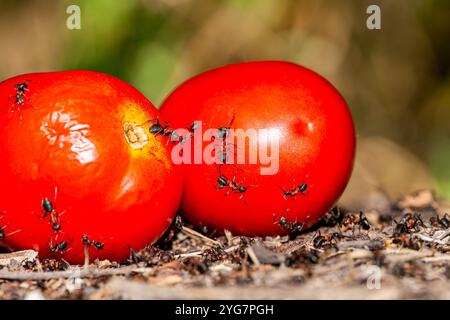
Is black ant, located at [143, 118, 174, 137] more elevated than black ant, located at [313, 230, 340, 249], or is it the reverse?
black ant, located at [143, 118, 174, 137]

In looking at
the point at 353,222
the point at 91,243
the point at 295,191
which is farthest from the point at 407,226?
the point at 91,243

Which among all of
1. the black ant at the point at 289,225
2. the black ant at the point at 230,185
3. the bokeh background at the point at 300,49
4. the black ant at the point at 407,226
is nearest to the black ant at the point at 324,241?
the black ant at the point at 289,225

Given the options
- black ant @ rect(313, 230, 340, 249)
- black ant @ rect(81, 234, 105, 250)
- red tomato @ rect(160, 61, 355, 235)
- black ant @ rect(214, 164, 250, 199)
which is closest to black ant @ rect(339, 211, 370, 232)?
red tomato @ rect(160, 61, 355, 235)

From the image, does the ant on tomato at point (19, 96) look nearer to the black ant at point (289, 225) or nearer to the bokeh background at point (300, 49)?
the black ant at point (289, 225)

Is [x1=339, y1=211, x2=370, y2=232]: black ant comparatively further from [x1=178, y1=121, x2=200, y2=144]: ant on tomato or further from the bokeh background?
the bokeh background

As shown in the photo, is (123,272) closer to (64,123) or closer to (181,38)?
(64,123)

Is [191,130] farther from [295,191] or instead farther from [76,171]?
[76,171]

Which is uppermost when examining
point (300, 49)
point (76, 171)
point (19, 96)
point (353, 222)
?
point (300, 49)
